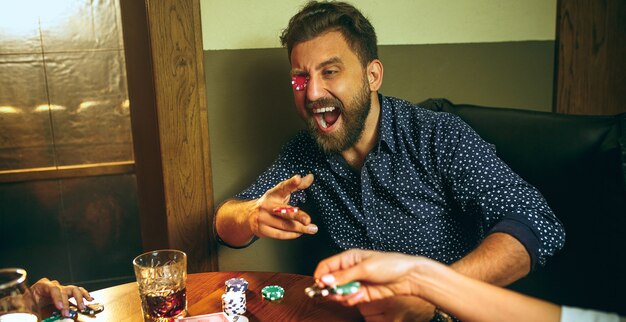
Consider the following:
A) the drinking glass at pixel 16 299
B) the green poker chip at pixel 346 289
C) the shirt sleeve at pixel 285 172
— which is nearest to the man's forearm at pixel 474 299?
the green poker chip at pixel 346 289

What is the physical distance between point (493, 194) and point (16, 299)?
1183mm

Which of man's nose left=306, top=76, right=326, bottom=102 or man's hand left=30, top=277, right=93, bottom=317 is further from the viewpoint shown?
man's nose left=306, top=76, right=326, bottom=102

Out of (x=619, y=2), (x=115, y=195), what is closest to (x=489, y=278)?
(x=619, y=2)

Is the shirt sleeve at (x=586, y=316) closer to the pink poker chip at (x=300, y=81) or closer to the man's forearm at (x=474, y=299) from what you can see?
the man's forearm at (x=474, y=299)

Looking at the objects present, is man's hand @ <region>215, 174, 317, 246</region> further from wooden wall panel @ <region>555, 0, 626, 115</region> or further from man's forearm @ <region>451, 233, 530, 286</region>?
wooden wall panel @ <region>555, 0, 626, 115</region>

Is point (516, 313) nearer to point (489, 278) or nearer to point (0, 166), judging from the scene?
point (489, 278)

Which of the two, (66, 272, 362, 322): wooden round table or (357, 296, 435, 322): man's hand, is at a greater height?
(357, 296, 435, 322): man's hand

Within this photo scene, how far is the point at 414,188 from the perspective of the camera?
5.24ft

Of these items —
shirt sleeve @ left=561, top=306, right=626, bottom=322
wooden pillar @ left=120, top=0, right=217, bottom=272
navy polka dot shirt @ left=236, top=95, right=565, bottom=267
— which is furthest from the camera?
wooden pillar @ left=120, top=0, right=217, bottom=272

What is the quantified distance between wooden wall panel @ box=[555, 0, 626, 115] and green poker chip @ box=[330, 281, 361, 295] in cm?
184

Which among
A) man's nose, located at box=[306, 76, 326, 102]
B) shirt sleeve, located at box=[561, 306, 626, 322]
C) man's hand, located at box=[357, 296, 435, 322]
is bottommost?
man's hand, located at box=[357, 296, 435, 322]

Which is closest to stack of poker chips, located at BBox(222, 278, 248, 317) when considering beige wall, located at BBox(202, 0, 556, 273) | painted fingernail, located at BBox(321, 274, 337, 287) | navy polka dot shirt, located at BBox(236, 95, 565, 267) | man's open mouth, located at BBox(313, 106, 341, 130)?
painted fingernail, located at BBox(321, 274, 337, 287)

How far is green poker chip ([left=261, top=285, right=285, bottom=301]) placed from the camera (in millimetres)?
1183

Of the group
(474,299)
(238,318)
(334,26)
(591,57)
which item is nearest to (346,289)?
(474,299)
